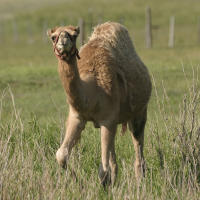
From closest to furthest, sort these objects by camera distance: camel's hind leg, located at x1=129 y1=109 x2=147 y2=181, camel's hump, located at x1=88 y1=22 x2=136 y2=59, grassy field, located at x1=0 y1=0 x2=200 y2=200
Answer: grassy field, located at x1=0 y1=0 x2=200 y2=200 → camel's hump, located at x1=88 y1=22 x2=136 y2=59 → camel's hind leg, located at x1=129 y1=109 x2=147 y2=181

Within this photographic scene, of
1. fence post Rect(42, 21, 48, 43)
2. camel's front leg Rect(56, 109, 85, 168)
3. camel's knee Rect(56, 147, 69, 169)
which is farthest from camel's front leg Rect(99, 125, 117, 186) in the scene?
fence post Rect(42, 21, 48, 43)

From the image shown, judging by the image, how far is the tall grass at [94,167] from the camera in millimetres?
4902

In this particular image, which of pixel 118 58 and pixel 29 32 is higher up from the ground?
pixel 118 58

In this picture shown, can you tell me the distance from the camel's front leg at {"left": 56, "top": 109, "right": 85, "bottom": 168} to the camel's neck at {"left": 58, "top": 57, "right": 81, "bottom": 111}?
9.7 inches

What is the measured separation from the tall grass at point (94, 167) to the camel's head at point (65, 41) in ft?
3.15

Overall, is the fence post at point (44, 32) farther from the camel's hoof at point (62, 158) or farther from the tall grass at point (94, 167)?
the camel's hoof at point (62, 158)

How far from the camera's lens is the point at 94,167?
20.1ft

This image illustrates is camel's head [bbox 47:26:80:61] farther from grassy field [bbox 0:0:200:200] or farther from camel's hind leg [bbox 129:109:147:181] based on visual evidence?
camel's hind leg [bbox 129:109:147:181]

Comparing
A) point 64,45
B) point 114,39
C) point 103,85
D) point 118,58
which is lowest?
point 103,85

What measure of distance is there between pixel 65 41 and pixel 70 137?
46.7 inches

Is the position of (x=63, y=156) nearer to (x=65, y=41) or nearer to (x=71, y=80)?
(x=71, y=80)

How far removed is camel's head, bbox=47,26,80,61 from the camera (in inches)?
182

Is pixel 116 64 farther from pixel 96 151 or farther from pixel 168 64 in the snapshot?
pixel 168 64

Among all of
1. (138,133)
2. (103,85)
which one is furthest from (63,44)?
(138,133)
